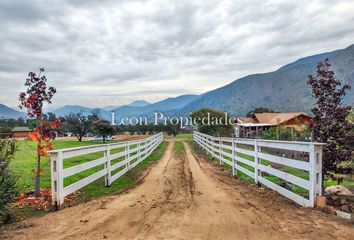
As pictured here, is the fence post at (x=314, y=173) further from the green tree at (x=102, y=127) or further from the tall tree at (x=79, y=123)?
the tall tree at (x=79, y=123)

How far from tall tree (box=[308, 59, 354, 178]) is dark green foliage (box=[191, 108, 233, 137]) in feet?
127

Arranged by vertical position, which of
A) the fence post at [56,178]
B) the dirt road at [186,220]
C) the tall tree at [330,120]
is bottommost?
the dirt road at [186,220]

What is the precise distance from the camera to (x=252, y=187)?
9117 mm

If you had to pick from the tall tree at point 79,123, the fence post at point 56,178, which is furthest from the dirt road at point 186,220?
the tall tree at point 79,123

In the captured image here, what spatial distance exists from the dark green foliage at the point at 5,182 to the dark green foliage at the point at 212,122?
4165 centimetres

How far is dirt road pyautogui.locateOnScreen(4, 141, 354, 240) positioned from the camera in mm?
4766

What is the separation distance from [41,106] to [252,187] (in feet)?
18.9

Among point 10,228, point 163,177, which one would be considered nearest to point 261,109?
point 163,177

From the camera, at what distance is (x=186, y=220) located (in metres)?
5.43

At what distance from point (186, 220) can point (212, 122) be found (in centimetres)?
4706

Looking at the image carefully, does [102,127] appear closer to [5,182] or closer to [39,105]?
[39,105]

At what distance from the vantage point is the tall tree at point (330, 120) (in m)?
8.02

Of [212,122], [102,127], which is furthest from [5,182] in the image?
[212,122]

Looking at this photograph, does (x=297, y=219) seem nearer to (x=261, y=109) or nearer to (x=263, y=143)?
(x=263, y=143)
